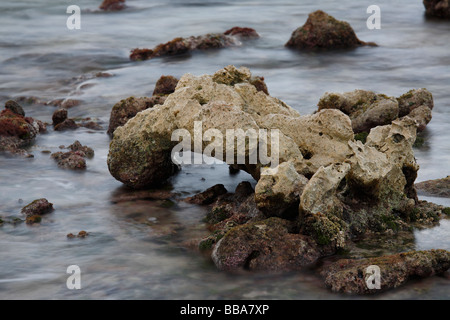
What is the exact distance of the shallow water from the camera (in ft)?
27.6

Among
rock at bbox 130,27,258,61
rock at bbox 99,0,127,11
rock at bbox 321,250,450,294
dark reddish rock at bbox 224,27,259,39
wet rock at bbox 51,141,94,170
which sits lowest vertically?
rock at bbox 321,250,450,294

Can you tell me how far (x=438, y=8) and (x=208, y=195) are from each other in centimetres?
2212

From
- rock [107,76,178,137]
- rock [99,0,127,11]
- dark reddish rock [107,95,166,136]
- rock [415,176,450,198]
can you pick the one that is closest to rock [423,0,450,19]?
rock [99,0,127,11]

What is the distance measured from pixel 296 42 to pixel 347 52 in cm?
203

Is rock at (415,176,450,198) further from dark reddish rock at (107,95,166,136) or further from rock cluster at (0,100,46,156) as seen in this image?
rock cluster at (0,100,46,156)

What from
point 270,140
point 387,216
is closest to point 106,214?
point 270,140

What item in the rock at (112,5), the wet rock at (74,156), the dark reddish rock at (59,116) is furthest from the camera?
the rock at (112,5)

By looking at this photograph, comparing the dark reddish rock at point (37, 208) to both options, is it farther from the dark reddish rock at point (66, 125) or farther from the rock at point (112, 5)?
the rock at point (112, 5)

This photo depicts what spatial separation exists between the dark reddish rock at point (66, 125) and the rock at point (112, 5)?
20.4 meters

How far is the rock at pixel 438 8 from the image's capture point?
1151 inches

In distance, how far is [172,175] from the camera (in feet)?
40.7

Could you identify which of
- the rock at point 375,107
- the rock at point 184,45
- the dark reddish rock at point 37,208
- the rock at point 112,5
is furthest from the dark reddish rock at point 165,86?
the rock at point 112,5

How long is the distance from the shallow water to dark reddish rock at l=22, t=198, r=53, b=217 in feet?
0.68

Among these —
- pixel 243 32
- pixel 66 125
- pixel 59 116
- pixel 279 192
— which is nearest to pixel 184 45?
pixel 243 32
